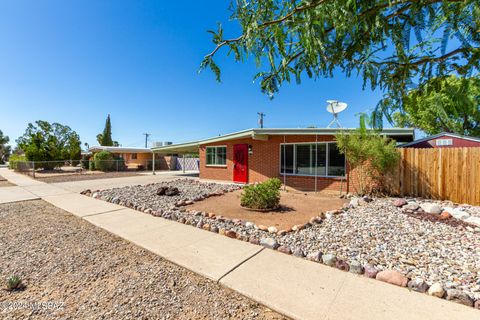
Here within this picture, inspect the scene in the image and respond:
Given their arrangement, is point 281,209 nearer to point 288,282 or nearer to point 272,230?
point 272,230

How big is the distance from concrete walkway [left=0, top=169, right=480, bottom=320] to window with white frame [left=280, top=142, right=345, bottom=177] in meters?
6.36

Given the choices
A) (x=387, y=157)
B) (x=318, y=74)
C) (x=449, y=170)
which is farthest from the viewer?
(x=387, y=157)

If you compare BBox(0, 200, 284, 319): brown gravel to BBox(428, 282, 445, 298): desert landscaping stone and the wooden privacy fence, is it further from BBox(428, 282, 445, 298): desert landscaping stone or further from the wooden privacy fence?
the wooden privacy fence

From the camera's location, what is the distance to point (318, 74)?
2094 mm

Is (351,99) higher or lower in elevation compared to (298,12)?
→ lower

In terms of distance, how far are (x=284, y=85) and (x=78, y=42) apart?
11.0m

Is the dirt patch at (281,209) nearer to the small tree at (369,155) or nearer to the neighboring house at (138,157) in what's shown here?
the small tree at (369,155)

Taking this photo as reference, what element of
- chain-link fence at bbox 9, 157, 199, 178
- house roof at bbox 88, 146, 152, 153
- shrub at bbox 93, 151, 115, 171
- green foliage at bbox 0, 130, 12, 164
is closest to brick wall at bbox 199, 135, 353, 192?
chain-link fence at bbox 9, 157, 199, 178

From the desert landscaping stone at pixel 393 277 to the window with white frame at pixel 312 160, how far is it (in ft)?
21.1

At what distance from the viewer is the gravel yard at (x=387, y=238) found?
298cm

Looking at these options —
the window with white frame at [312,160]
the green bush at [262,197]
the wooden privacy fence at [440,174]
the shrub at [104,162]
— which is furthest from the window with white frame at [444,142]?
the shrub at [104,162]

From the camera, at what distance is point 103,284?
2.82m

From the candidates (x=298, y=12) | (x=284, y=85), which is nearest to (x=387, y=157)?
(x=284, y=85)

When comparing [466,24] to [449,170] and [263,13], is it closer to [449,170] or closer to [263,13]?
[263,13]
